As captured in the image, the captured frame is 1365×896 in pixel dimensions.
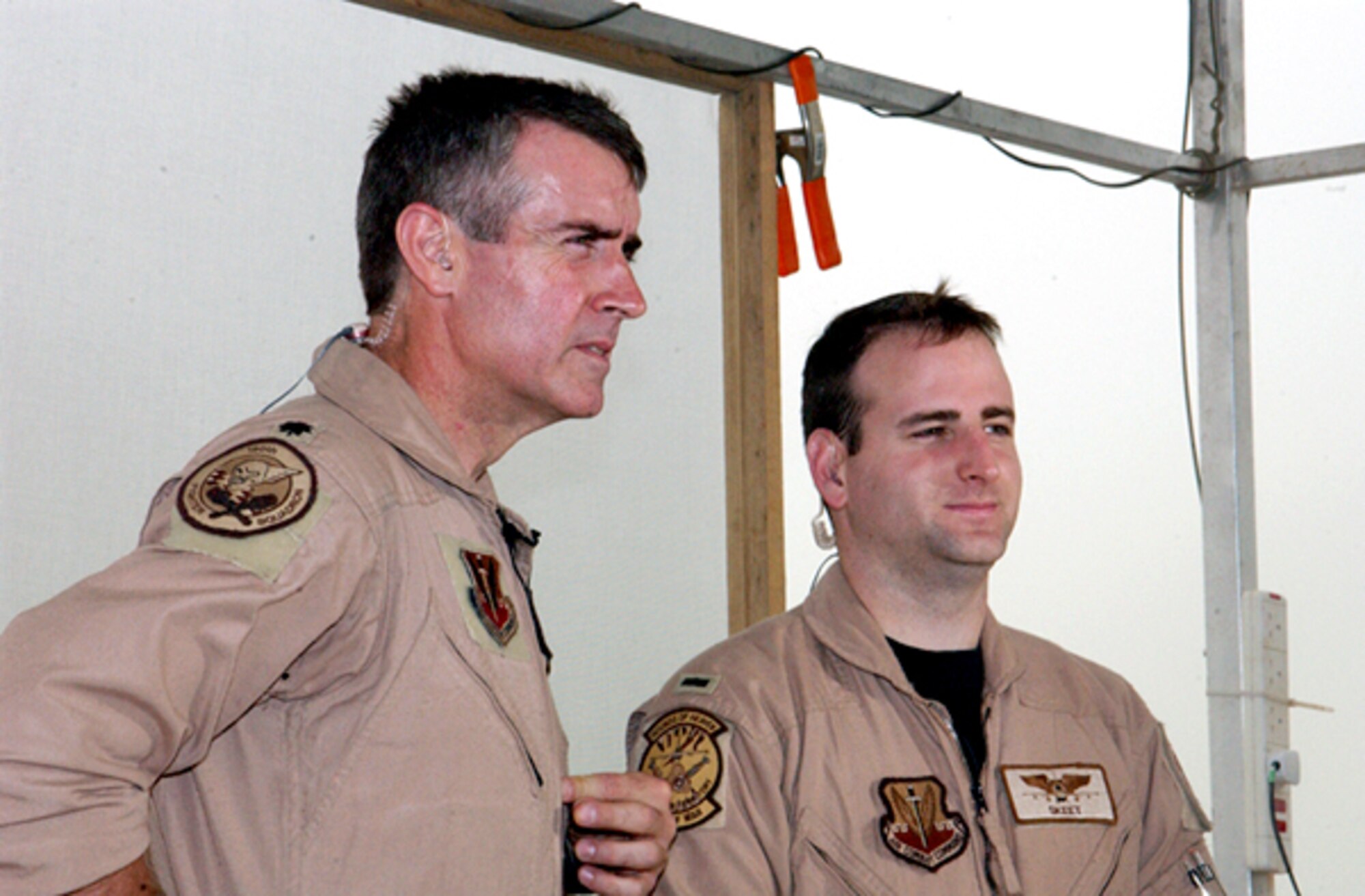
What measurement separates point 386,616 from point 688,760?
2.37ft

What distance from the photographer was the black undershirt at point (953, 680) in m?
1.85

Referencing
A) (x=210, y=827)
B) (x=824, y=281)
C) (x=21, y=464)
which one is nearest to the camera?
(x=210, y=827)

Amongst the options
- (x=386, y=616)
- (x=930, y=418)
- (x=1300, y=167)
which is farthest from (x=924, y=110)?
(x=386, y=616)

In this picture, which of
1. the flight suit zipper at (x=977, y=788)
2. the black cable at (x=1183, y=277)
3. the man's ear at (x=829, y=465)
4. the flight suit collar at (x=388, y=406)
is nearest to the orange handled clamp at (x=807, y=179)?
the man's ear at (x=829, y=465)

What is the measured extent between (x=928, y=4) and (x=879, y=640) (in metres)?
1.25

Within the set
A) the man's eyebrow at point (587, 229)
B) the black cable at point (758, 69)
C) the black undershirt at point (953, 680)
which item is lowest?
the black undershirt at point (953, 680)

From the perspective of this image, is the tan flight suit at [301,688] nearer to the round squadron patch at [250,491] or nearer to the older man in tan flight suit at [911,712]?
the round squadron patch at [250,491]

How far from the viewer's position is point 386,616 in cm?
105

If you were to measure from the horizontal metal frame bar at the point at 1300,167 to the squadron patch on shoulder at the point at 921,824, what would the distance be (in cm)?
135

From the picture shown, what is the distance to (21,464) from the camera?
1483 millimetres

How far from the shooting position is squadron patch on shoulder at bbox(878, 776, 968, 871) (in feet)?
5.57

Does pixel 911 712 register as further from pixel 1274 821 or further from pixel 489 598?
pixel 1274 821

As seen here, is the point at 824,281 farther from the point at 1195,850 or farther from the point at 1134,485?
the point at 1195,850

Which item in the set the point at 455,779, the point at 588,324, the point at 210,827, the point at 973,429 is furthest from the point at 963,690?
the point at 210,827
